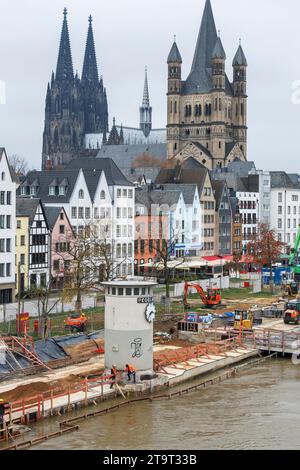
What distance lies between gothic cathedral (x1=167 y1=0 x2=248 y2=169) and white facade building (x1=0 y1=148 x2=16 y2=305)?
359 ft

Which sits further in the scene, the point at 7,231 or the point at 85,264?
the point at 85,264

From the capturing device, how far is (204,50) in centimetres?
18850

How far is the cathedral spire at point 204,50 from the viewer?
187375mm

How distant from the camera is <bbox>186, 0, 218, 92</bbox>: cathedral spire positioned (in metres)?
187

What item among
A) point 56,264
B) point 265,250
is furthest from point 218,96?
point 56,264

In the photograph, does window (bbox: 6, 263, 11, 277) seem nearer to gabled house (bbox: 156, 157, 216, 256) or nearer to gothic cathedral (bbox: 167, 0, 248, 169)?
gabled house (bbox: 156, 157, 216, 256)

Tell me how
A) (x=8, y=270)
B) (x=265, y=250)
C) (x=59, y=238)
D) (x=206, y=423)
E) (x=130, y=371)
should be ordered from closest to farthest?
(x=206, y=423)
(x=130, y=371)
(x=8, y=270)
(x=59, y=238)
(x=265, y=250)

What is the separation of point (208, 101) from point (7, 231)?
395 ft

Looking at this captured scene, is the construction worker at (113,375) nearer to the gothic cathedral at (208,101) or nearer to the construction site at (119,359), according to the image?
the construction site at (119,359)

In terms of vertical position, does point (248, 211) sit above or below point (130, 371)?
above

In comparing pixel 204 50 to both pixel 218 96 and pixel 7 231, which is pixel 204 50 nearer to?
pixel 218 96

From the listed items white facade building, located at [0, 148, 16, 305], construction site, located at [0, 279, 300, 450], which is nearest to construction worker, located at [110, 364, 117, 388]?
construction site, located at [0, 279, 300, 450]
